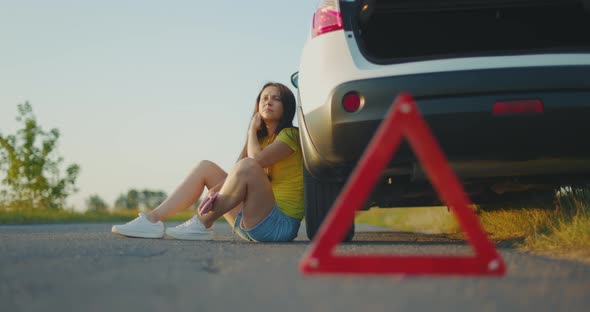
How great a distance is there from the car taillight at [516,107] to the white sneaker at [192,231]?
2.28 m

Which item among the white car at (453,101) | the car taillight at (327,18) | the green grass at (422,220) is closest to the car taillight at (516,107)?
the white car at (453,101)

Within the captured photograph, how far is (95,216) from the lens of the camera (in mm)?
11984

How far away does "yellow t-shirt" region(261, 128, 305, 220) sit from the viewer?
438 cm

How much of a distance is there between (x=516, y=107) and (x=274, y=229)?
186 cm

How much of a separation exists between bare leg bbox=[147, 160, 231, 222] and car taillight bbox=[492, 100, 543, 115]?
2325mm

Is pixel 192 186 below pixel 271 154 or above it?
below

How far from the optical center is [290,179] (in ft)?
14.6

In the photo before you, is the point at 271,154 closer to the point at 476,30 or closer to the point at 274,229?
the point at 274,229

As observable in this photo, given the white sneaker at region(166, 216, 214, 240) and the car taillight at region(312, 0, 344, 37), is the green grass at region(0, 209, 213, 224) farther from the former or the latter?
the car taillight at region(312, 0, 344, 37)

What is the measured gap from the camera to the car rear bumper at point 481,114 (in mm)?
3174

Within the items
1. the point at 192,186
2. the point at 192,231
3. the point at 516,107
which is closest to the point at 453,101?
the point at 516,107

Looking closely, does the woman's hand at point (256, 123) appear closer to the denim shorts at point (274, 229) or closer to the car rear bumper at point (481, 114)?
the denim shorts at point (274, 229)

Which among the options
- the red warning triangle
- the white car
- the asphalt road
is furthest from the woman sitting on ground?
the red warning triangle

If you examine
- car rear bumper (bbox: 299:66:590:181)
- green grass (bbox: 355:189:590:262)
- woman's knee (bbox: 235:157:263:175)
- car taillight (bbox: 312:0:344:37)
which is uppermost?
car taillight (bbox: 312:0:344:37)
